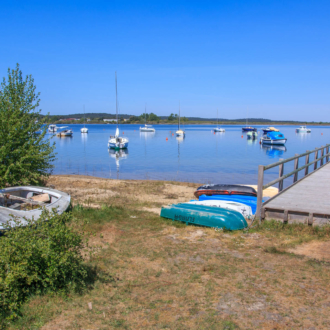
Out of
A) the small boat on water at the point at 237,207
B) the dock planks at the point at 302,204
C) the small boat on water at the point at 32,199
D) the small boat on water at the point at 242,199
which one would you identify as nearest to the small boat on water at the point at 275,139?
the dock planks at the point at 302,204

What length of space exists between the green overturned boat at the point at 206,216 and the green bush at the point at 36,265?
407cm

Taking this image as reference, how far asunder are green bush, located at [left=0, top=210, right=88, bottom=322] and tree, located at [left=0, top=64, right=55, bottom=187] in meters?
6.36

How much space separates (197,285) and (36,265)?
242 centimetres

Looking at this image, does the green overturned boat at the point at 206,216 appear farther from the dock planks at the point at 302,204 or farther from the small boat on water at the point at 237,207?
the small boat on water at the point at 237,207

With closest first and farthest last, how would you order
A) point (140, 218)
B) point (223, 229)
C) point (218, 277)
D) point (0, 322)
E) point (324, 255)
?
point (0, 322), point (218, 277), point (324, 255), point (223, 229), point (140, 218)

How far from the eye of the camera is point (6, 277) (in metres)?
3.94

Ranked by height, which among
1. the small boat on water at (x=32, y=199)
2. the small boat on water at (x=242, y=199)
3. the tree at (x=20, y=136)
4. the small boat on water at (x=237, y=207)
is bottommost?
the small boat on water at (x=242, y=199)

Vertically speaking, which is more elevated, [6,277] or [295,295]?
[6,277]

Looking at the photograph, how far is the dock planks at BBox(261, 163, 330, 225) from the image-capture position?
7.40 m

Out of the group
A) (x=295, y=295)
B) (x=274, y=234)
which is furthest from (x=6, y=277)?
(x=274, y=234)

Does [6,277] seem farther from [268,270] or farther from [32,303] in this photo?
[268,270]

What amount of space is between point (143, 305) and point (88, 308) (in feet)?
2.45

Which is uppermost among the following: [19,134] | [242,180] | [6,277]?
[19,134]

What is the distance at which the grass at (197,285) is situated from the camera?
392 cm
